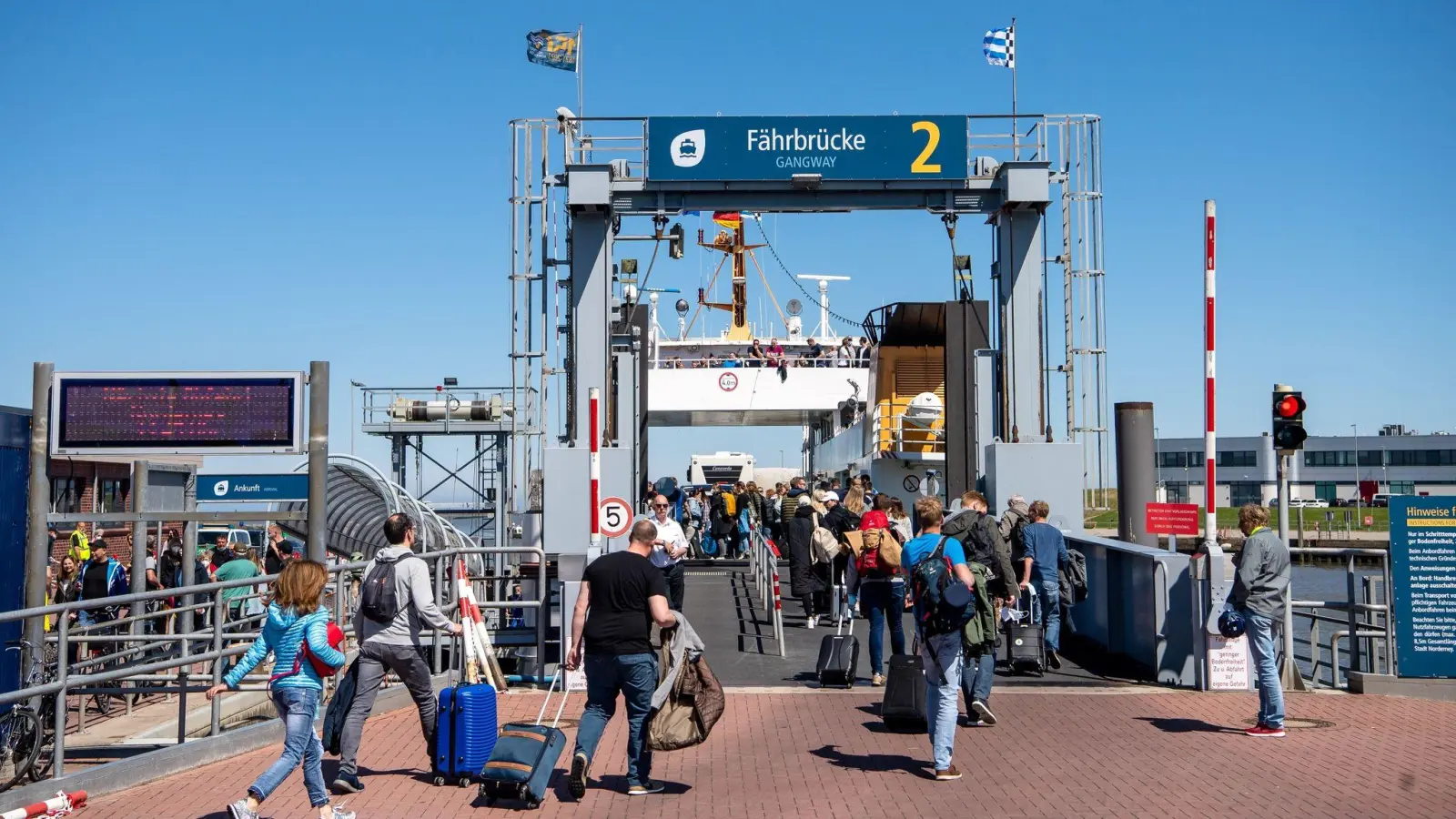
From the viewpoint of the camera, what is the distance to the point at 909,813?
7.30 meters

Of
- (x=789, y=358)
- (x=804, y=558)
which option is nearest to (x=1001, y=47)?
(x=804, y=558)

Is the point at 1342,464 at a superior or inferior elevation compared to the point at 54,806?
superior

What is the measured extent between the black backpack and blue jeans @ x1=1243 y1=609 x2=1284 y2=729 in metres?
6.00

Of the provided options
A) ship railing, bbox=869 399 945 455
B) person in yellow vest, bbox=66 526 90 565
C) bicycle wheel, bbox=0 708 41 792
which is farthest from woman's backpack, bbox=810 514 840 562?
ship railing, bbox=869 399 945 455

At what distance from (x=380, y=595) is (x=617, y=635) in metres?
1.48

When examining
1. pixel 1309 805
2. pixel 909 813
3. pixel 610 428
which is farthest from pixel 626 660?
pixel 610 428

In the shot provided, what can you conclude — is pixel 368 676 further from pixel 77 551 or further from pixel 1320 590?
pixel 1320 590

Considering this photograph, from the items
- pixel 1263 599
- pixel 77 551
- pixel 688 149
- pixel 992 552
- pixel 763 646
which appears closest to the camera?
pixel 1263 599

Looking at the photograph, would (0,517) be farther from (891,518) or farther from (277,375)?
(891,518)

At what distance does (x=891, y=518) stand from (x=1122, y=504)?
16.4ft

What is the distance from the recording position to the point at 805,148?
16844 mm

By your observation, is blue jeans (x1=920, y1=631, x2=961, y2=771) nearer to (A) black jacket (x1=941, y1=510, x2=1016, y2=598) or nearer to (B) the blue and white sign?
(A) black jacket (x1=941, y1=510, x2=1016, y2=598)

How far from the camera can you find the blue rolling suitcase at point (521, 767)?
749 centimetres

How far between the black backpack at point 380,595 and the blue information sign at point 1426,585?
8168 mm
